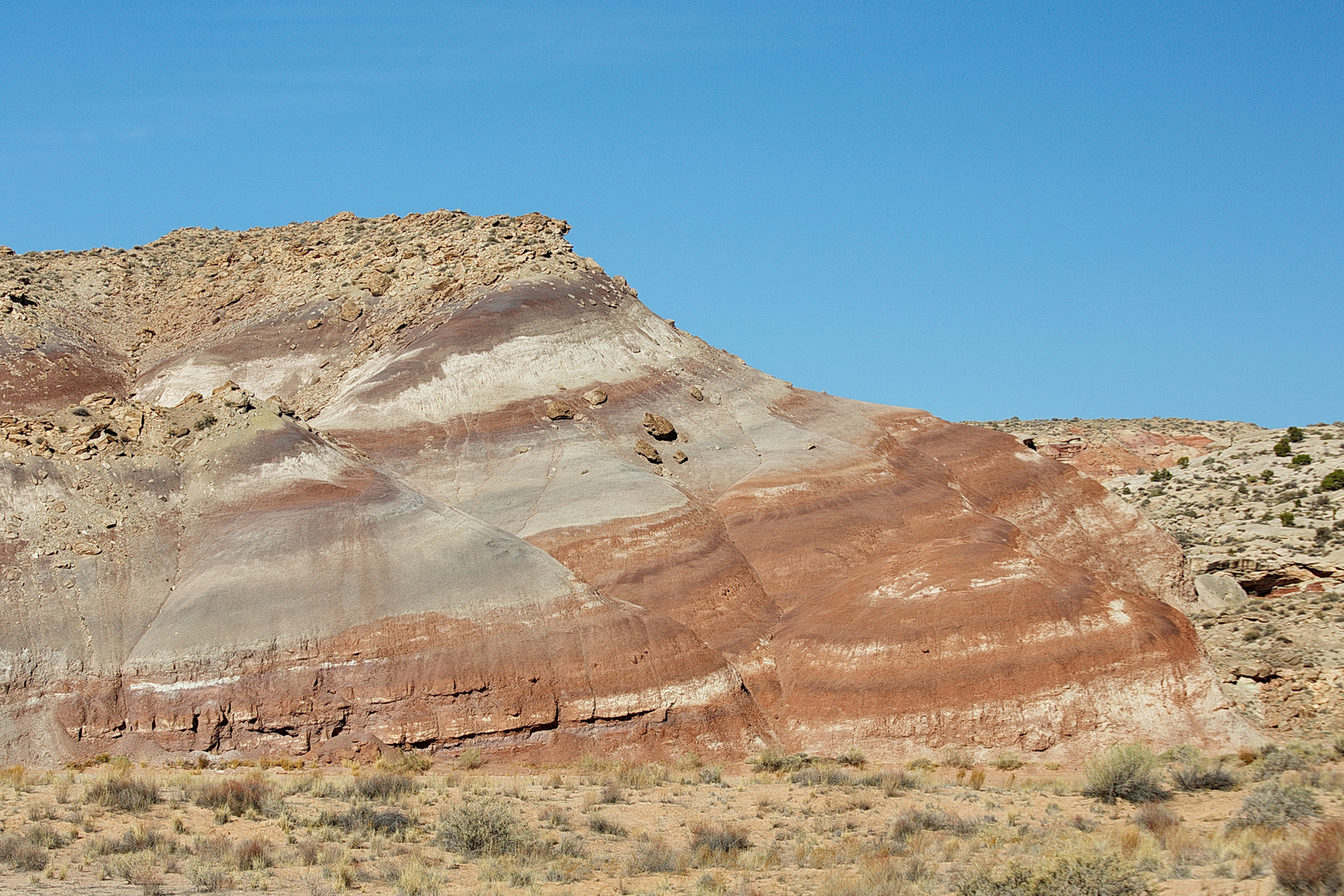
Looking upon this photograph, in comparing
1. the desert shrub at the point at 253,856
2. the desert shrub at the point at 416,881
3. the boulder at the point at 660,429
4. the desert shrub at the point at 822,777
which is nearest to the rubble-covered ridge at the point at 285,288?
the boulder at the point at 660,429

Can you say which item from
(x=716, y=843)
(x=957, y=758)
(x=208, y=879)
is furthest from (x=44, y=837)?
(x=957, y=758)

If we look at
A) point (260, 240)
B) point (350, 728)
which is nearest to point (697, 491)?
point (350, 728)

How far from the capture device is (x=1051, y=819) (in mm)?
22875

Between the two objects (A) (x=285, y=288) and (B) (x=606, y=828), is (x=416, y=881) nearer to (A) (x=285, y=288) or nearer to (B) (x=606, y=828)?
(B) (x=606, y=828)

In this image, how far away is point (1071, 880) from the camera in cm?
1580

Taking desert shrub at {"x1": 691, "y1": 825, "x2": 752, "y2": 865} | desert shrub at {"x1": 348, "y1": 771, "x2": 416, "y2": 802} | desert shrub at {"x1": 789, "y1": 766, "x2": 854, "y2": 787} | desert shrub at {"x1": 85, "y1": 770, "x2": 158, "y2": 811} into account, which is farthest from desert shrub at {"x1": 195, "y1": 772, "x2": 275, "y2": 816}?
desert shrub at {"x1": 789, "y1": 766, "x2": 854, "y2": 787}

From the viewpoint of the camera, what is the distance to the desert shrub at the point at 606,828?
22.2 m

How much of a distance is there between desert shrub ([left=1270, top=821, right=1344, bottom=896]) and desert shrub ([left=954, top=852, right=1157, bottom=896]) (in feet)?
5.08

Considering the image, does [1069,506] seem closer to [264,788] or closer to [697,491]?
[697,491]

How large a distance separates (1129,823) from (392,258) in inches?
1700

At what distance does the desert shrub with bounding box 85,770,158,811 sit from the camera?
21.8 meters

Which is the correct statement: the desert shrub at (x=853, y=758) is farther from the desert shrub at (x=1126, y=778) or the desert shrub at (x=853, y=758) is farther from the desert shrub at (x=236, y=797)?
the desert shrub at (x=236, y=797)

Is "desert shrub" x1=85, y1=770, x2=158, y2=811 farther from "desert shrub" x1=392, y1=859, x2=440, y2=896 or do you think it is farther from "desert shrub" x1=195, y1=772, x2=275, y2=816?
"desert shrub" x1=392, y1=859, x2=440, y2=896

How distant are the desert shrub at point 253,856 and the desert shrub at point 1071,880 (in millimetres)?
9631
